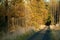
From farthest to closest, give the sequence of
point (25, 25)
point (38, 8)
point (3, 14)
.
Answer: point (38, 8) < point (25, 25) < point (3, 14)

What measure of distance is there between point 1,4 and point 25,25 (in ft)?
26.5

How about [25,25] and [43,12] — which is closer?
[25,25]

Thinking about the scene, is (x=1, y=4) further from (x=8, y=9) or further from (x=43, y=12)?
(x=43, y=12)

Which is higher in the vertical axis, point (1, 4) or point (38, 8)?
point (1, 4)

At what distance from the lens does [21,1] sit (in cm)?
2667

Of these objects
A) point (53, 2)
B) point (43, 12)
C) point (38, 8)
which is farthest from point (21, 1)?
point (53, 2)

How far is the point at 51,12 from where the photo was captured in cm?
8425

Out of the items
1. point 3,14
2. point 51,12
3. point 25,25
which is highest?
point 3,14

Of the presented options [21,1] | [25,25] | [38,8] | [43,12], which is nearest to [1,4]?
[21,1]

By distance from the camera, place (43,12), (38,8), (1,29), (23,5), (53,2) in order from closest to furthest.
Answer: (1,29), (23,5), (38,8), (43,12), (53,2)

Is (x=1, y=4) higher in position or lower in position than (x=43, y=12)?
higher

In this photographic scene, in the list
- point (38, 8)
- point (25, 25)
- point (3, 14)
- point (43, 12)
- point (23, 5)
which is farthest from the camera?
point (43, 12)

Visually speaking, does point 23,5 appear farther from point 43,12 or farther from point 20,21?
point 43,12

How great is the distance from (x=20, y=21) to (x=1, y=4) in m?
5.75
